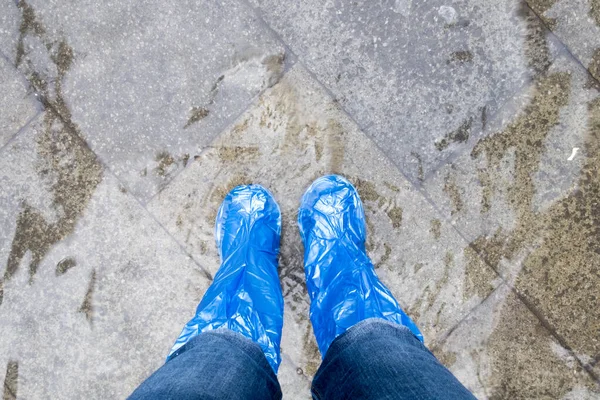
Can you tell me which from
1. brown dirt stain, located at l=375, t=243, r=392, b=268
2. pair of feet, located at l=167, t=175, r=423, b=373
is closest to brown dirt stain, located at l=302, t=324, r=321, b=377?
pair of feet, located at l=167, t=175, r=423, b=373

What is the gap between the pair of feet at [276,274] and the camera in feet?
5.77

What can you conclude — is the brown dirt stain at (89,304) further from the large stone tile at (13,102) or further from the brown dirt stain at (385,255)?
the brown dirt stain at (385,255)

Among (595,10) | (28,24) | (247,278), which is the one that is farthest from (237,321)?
(595,10)

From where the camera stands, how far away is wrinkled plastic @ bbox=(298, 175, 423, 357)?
1777 mm

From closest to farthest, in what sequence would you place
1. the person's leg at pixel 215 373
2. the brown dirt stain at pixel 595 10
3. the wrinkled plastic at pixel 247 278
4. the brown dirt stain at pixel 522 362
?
1. the person's leg at pixel 215 373
2. the wrinkled plastic at pixel 247 278
3. the brown dirt stain at pixel 595 10
4. the brown dirt stain at pixel 522 362

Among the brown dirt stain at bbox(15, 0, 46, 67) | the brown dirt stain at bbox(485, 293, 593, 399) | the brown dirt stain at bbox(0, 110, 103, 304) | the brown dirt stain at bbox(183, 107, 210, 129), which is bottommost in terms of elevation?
the brown dirt stain at bbox(485, 293, 593, 399)

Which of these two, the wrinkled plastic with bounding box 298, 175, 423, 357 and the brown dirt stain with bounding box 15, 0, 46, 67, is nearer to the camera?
the wrinkled plastic with bounding box 298, 175, 423, 357

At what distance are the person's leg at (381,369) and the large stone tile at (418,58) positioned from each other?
91 cm

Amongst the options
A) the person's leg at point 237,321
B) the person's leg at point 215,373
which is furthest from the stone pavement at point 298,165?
the person's leg at point 215,373

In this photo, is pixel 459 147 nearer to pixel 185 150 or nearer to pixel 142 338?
pixel 185 150

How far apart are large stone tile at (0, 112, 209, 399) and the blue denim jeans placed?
0.68 meters

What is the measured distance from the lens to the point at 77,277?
2.18 metres

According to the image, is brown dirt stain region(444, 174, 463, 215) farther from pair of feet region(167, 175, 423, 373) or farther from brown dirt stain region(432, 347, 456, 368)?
brown dirt stain region(432, 347, 456, 368)

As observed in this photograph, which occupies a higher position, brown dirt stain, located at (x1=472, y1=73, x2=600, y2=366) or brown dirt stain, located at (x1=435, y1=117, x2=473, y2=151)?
brown dirt stain, located at (x1=435, y1=117, x2=473, y2=151)
